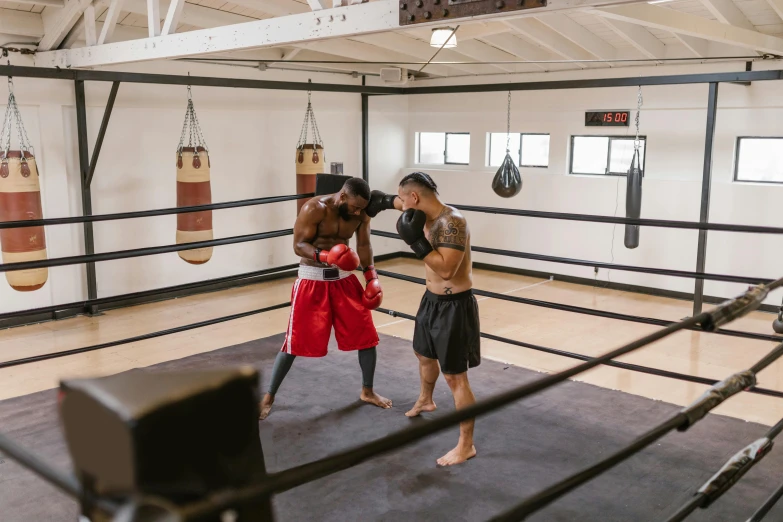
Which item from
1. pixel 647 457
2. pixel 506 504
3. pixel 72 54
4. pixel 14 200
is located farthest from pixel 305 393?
pixel 72 54

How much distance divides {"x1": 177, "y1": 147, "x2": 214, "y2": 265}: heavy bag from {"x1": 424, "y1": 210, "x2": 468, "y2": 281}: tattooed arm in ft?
11.1

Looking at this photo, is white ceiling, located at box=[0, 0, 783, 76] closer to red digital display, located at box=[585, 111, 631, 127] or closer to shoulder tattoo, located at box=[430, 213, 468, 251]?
red digital display, located at box=[585, 111, 631, 127]

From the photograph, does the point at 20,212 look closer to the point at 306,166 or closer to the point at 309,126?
the point at 306,166

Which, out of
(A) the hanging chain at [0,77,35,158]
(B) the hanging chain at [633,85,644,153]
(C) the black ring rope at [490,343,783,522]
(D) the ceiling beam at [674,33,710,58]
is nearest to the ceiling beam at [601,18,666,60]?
(D) the ceiling beam at [674,33,710,58]

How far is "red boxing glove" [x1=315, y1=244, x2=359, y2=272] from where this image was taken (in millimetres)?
3336

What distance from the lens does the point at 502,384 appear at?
162 inches

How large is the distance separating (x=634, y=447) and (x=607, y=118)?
6502 mm

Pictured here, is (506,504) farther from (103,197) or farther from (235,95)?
(235,95)

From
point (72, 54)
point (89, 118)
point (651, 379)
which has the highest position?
point (72, 54)

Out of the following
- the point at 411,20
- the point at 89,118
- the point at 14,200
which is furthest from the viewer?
the point at 89,118

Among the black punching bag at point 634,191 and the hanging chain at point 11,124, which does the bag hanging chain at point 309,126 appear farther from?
the black punching bag at point 634,191

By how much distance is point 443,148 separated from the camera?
346 inches

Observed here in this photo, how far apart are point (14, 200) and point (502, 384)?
3.66 metres

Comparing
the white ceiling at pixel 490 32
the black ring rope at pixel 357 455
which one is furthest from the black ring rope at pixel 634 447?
the white ceiling at pixel 490 32
